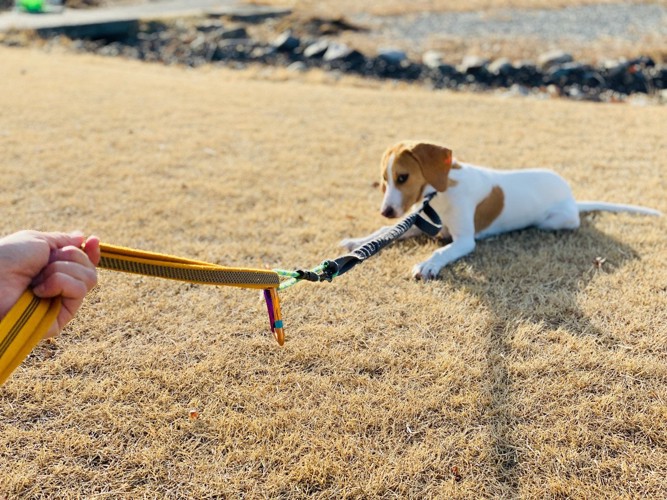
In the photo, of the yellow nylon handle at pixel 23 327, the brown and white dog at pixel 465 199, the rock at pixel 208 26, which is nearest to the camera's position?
the yellow nylon handle at pixel 23 327

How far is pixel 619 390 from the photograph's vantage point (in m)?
2.54

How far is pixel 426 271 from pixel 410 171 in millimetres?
613

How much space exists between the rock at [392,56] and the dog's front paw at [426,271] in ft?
30.8

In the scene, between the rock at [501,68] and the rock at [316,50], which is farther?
the rock at [316,50]

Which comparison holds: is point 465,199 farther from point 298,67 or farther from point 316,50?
point 316,50

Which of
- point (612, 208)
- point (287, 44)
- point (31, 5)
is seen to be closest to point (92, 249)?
point (612, 208)

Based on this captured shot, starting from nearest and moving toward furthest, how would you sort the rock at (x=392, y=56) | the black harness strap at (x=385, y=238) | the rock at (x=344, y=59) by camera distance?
1. the black harness strap at (x=385, y=238)
2. the rock at (x=344, y=59)
3. the rock at (x=392, y=56)

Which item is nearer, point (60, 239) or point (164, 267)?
point (60, 239)

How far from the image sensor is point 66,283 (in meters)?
1.58

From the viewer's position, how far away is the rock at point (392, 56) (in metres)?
12.2

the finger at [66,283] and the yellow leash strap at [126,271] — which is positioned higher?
the finger at [66,283]

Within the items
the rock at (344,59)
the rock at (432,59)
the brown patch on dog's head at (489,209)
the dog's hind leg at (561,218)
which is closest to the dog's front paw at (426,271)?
the brown patch on dog's head at (489,209)

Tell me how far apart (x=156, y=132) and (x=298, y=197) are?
8.59 feet

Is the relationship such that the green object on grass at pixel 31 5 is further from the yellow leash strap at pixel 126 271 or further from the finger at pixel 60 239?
the finger at pixel 60 239
